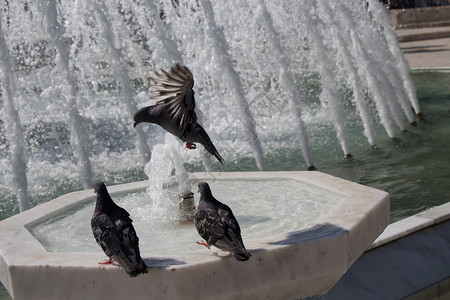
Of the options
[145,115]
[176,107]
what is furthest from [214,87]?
[176,107]

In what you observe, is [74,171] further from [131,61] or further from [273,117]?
[131,61]

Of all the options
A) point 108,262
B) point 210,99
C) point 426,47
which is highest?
point 108,262

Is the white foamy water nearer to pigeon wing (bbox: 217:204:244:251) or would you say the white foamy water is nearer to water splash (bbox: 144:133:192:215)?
water splash (bbox: 144:133:192:215)

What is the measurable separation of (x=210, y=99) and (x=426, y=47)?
298 inches

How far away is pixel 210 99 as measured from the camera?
1076 centimetres

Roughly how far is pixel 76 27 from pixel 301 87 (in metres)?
4.21

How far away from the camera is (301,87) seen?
41.1 feet

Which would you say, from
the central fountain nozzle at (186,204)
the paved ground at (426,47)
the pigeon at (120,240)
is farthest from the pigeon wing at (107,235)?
the paved ground at (426,47)

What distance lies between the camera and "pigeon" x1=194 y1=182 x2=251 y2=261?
2.70 m

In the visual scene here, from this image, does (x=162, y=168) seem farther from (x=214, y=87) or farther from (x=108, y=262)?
(x=214, y=87)

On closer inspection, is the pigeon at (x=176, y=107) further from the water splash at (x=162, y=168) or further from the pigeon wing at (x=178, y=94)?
the water splash at (x=162, y=168)

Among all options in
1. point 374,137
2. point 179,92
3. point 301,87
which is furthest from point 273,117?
point 179,92

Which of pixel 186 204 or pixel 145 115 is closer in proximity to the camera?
pixel 145 115

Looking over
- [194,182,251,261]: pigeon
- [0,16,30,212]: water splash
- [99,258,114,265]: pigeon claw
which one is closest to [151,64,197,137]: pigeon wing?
[194,182,251,261]: pigeon
